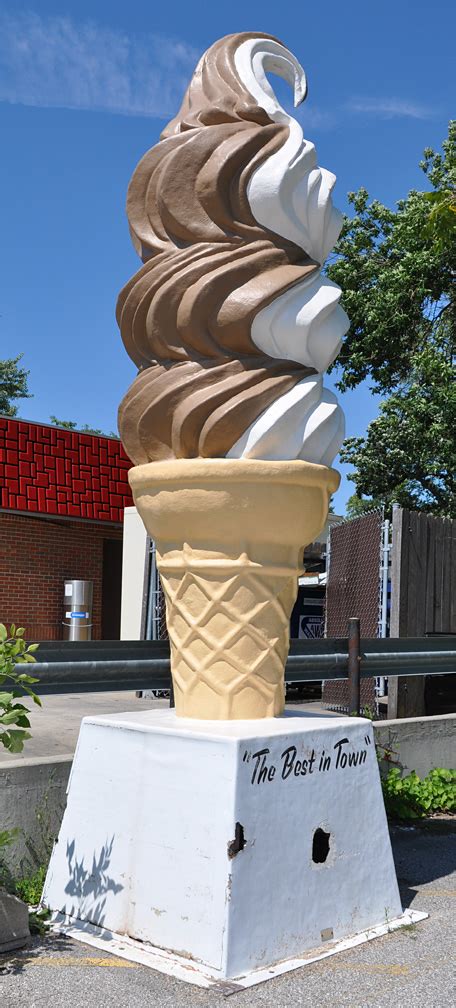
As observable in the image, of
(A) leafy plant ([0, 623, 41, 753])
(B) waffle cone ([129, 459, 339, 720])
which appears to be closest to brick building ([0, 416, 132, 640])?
(B) waffle cone ([129, 459, 339, 720])

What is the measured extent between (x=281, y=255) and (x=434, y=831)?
404 centimetres

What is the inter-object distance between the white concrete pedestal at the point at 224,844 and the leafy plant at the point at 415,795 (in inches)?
81.4

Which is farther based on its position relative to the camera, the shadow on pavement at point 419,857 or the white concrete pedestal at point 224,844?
the shadow on pavement at point 419,857

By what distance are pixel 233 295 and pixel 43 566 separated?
1377 centimetres

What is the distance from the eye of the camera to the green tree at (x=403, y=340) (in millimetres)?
18562

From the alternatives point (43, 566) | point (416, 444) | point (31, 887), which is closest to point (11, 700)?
point (31, 887)

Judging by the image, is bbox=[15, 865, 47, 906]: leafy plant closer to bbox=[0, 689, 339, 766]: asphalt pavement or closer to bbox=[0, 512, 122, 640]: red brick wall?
bbox=[0, 689, 339, 766]: asphalt pavement

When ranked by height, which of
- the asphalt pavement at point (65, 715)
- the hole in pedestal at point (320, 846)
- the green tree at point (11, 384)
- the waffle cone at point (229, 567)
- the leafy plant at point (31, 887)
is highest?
the green tree at point (11, 384)

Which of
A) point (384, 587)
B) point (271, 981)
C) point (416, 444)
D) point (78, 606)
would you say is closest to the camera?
point (271, 981)

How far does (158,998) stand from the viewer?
3.52 m

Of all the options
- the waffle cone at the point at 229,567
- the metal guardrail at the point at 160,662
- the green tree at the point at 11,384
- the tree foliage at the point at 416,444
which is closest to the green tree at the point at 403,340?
the tree foliage at the point at 416,444

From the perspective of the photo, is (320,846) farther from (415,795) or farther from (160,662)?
(415,795)

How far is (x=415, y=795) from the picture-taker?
685 cm

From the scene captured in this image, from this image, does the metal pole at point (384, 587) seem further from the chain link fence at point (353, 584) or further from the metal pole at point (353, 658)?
the metal pole at point (353, 658)
